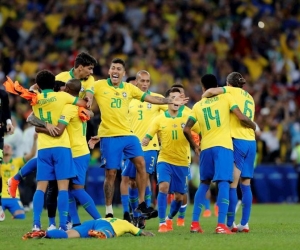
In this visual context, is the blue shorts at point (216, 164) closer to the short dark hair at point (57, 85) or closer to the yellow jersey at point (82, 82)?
the yellow jersey at point (82, 82)

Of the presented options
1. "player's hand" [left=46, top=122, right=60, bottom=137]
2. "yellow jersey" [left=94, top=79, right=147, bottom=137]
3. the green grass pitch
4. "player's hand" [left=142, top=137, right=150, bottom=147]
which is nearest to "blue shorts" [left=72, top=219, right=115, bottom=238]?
the green grass pitch

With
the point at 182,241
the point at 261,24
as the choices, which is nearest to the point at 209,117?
the point at 182,241

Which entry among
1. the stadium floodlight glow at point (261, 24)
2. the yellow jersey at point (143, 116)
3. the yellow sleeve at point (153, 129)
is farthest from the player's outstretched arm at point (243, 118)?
the stadium floodlight glow at point (261, 24)

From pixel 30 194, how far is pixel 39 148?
968cm

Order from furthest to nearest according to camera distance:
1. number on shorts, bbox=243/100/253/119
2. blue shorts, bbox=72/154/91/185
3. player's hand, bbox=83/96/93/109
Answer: number on shorts, bbox=243/100/253/119, player's hand, bbox=83/96/93/109, blue shorts, bbox=72/154/91/185

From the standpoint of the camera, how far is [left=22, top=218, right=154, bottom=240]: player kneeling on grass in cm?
1233

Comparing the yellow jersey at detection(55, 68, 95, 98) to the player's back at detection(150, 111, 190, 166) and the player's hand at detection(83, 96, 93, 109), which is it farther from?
the player's back at detection(150, 111, 190, 166)

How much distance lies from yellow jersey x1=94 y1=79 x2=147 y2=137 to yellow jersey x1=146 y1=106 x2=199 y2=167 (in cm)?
72

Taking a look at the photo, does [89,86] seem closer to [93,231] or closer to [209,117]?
[209,117]

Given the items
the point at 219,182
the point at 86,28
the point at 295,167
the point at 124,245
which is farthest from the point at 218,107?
the point at 86,28

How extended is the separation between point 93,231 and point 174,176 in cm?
352

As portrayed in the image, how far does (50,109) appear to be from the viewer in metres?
13.2

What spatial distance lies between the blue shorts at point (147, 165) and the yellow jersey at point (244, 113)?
8.91ft

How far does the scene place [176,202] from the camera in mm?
15758
